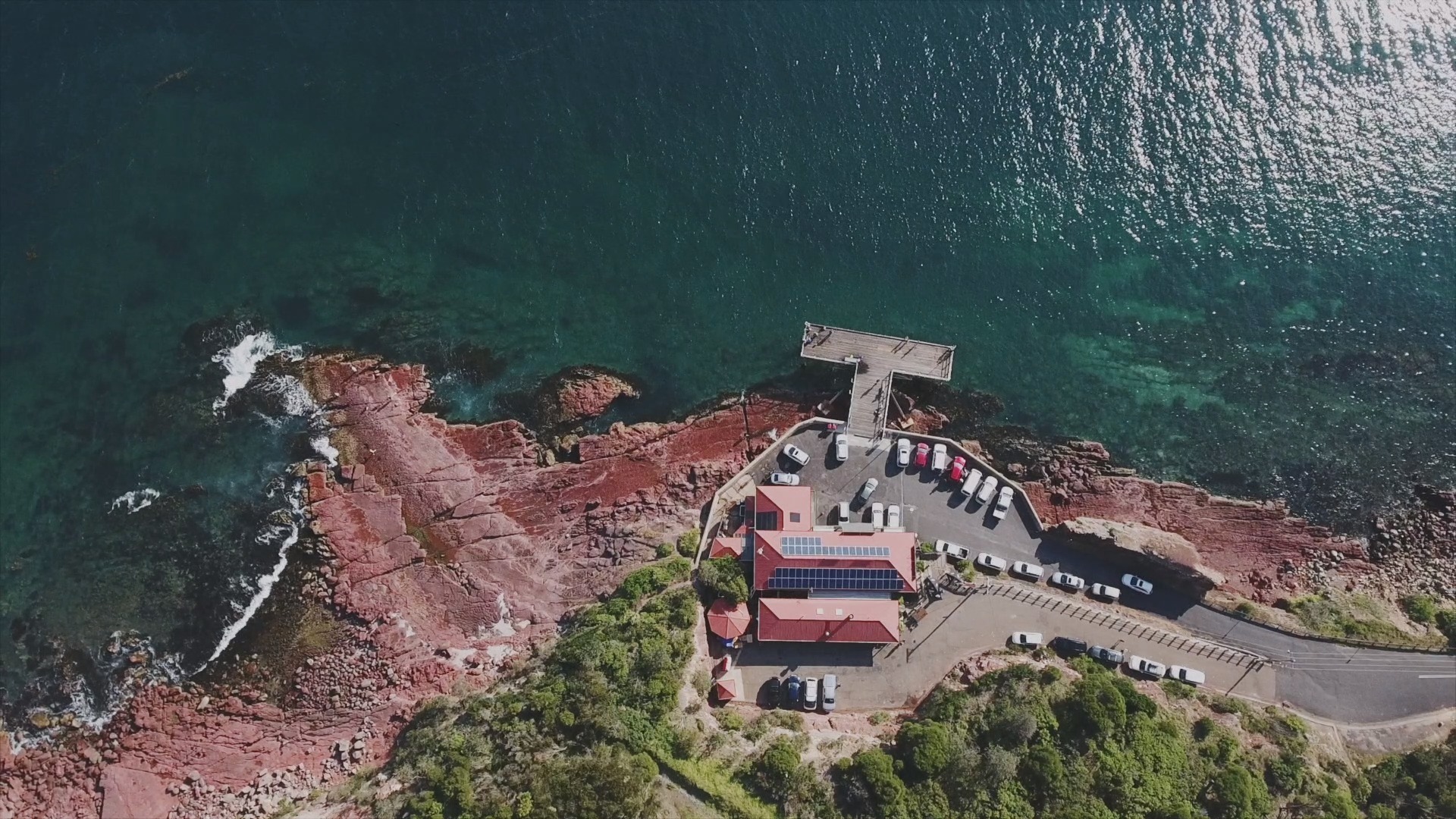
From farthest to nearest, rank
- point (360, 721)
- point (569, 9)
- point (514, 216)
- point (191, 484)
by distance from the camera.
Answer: point (569, 9) < point (514, 216) < point (191, 484) < point (360, 721)

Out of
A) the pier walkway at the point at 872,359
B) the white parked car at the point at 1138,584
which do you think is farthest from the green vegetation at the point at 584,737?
the white parked car at the point at 1138,584

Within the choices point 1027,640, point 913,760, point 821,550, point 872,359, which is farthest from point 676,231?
point 913,760

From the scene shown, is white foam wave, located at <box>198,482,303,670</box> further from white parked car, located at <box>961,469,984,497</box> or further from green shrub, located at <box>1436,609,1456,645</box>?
green shrub, located at <box>1436,609,1456,645</box>

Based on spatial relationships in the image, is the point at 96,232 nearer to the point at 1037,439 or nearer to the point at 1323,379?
the point at 1037,439

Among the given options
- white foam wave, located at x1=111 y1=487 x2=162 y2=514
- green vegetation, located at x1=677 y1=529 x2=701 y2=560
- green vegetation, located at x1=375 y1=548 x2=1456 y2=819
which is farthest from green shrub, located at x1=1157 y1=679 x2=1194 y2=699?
white foam wave, located at x1=111 y1=487 x2=162 y2=514

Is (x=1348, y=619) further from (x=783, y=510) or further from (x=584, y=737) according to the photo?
(x=584, y=737)

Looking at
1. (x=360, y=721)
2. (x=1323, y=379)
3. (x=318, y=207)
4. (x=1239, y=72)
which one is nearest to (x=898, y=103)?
(x=1239, y=72)

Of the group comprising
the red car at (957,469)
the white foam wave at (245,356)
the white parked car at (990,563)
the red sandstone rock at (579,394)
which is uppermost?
the white foam wave at (245,356)

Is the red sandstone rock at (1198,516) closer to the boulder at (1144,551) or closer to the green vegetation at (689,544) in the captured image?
the boulder at (1144,551)
